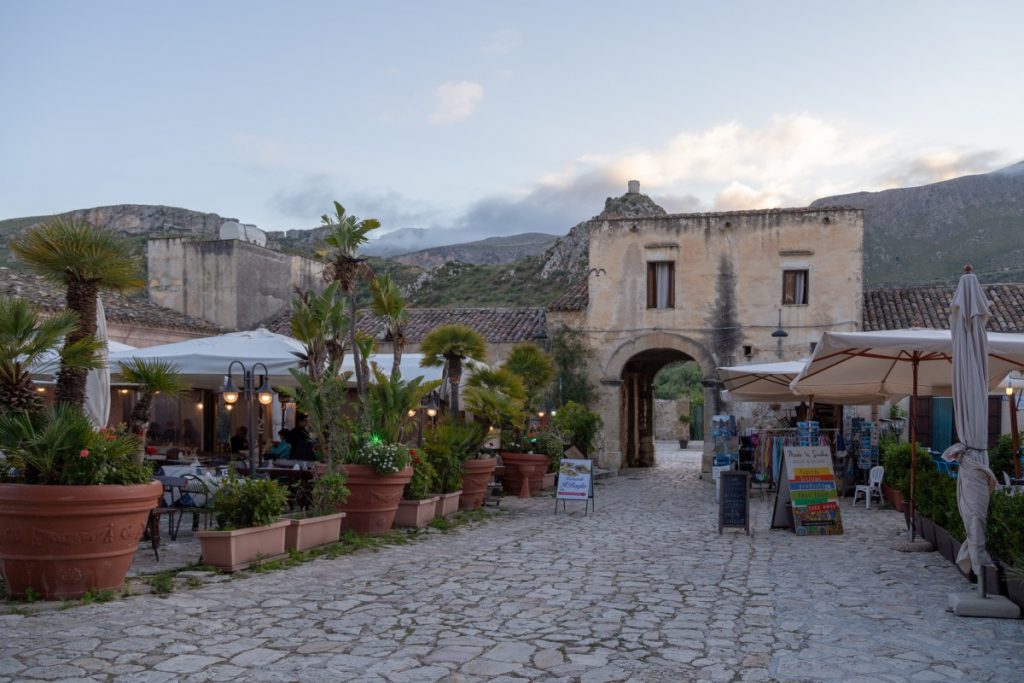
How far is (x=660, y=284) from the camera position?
2338 centimetres

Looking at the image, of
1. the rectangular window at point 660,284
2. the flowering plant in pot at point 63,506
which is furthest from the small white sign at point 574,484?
the rectangular window at point 660,284

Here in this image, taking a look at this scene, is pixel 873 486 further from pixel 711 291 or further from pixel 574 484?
pixel 711 291

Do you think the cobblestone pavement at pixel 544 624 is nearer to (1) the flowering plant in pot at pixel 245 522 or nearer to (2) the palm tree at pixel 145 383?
(1) the flowering plant in pot at pixel 245 522

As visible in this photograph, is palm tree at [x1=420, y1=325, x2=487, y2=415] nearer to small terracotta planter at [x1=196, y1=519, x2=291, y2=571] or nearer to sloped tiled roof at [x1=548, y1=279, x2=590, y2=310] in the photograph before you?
small terracotta planter at [x1=196, y1=519, x2=291, y2=571]

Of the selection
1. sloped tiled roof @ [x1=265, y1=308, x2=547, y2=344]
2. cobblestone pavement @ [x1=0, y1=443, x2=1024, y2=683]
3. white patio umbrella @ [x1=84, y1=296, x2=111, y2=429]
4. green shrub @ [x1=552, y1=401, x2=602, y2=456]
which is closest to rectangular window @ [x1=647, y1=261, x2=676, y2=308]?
sloped tiled roof @ [x1=265, y1=308, x2=547, y2=344]

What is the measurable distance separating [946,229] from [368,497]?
242 ft

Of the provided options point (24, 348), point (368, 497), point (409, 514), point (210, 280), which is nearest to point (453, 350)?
point (409, 514)

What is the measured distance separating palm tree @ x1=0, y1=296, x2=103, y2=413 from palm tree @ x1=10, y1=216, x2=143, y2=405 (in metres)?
0.22

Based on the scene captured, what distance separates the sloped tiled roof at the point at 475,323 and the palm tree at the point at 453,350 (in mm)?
9294

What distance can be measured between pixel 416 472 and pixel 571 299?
46.0 feet

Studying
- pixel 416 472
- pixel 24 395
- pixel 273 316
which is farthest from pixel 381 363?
pixel 273 316

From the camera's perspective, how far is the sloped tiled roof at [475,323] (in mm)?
25397

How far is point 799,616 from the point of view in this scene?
6.50 metres

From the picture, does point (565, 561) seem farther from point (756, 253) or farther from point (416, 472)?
point (756, 253)
